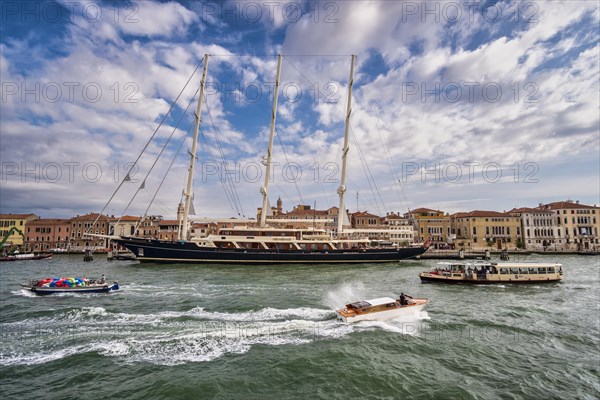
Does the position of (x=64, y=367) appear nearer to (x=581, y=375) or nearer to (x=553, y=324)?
(x=581, y=375)

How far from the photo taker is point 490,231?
84125 millimetres

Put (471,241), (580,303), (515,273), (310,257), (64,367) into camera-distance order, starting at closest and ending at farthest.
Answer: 1. (64,367)
2. (580,303)
3. (515,273)
4. (310,257)
5. (471,241)

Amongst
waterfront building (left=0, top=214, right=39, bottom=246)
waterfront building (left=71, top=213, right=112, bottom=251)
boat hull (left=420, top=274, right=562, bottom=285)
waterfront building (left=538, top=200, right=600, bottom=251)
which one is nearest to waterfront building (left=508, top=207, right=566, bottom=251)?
waterfront building (left=538, top=200, right=600, bottom=251)

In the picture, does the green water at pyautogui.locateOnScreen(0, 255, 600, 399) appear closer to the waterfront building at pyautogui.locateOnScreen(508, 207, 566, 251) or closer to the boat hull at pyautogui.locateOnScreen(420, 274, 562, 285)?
the boat hull at pyautogui.locateOnScreen(420, 274, 562, 285)

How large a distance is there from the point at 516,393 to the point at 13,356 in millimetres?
17831

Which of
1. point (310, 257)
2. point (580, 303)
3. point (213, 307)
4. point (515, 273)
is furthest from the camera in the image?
point (310, 257)

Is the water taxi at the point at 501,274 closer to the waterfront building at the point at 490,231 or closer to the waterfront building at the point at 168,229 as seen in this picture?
the waterfront building at the point at 490,231

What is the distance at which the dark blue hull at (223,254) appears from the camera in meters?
48.3

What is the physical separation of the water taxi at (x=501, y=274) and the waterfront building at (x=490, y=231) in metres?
54.7

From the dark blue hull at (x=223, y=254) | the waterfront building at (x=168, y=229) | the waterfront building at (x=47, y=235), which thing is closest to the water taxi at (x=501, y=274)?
the dark blue hull at (x=223, y=254)

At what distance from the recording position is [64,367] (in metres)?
11.3

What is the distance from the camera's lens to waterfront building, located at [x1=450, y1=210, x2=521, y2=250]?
83.1 meters

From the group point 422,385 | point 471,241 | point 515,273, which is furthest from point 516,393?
point 471,241

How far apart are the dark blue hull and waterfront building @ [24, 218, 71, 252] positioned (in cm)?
5565
